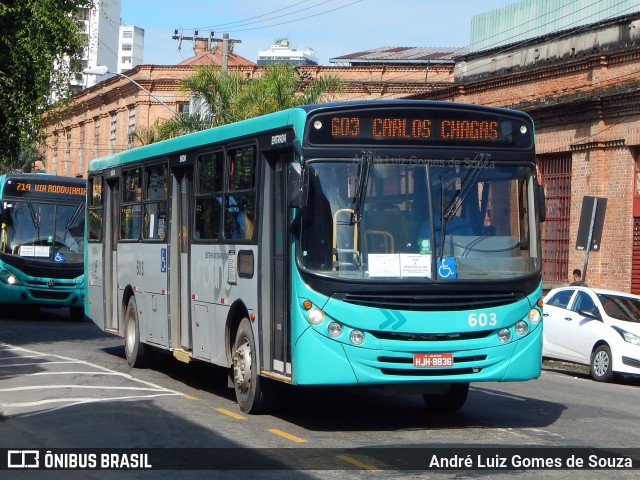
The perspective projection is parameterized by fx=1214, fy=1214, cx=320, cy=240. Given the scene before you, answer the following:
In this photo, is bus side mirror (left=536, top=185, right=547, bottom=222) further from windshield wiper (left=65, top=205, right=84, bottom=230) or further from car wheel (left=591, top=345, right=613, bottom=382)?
windshield wiper (left=65, top=205, right=84, bottom=230)

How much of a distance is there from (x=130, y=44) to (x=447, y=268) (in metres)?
140

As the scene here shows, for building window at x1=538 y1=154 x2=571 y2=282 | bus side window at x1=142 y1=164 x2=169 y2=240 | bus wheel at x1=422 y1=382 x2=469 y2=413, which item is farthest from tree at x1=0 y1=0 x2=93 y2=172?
building window at x1=538 y1=154 x2=571 y2=282

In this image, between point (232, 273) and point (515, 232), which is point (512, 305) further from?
point (232, 273)

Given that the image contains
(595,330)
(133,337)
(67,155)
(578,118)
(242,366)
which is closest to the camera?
(242,366)

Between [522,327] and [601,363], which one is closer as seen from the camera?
[522,327]

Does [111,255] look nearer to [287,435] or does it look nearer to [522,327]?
[287,435]

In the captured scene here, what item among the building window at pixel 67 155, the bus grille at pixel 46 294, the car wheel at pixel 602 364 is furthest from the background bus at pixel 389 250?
the building window at pixel 67 155

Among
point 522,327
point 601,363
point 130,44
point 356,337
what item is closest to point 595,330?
point 601,363

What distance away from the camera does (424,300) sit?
11148mm

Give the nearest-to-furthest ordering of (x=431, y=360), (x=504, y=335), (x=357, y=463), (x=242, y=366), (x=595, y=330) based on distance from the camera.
A: (x=357, y=463), (x=431, y=360), (x=504, y=335), (x=242, y=366), (x=595, y=330)

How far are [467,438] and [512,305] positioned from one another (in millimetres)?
1380

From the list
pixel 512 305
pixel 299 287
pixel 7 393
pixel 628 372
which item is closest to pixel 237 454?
pixel 299 287

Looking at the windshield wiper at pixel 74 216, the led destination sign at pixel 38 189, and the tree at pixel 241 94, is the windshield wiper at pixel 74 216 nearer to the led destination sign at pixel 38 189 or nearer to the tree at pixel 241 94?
the led destination sign at pixel 38 189

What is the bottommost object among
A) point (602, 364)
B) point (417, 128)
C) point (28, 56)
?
point (602, 364)
